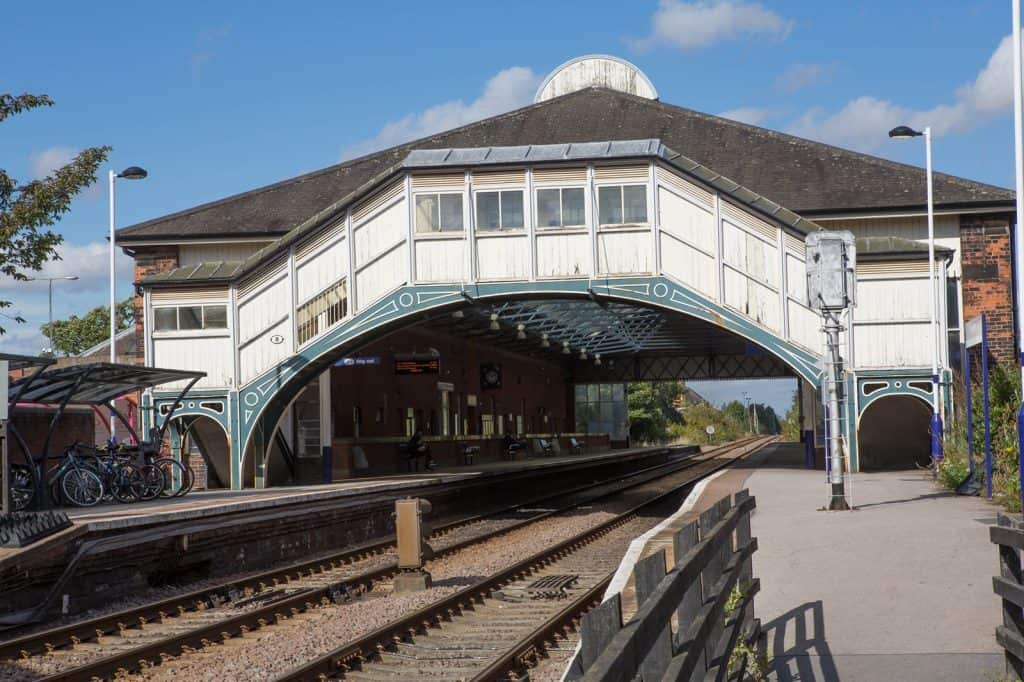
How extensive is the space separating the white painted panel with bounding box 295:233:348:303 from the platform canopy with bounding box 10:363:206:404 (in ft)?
17.4

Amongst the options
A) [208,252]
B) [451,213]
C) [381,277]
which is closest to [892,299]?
[451,213]

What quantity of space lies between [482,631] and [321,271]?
19.0 meters

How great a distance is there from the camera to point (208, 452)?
104ft

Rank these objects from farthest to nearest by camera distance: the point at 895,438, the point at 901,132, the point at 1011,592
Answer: the point at 895,438 → the point at 901,132 → the point at 1011,592

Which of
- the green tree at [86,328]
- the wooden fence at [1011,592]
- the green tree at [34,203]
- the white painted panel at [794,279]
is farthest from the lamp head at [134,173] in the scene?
the green tree at [86,328]

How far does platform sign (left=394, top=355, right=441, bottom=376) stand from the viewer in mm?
38562

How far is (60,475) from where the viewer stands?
19.8 meters

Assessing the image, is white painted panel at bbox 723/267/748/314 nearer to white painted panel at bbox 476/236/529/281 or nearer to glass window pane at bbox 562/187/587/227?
glass window pane at bbox 562/187/587/227

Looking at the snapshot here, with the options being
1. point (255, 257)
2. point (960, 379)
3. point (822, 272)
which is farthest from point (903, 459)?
point (255, 257)

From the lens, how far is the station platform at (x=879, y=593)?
26.3 feet

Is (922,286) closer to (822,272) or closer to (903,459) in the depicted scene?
(903,459)

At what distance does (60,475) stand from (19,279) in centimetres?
Result: 561

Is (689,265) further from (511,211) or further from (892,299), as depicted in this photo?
(892,299)

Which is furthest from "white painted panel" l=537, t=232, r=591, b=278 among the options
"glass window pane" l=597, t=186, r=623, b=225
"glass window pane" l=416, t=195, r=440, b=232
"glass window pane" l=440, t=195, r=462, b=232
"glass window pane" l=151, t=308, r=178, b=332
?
"glass window pane" l=151, t=308, r=178, b=332
